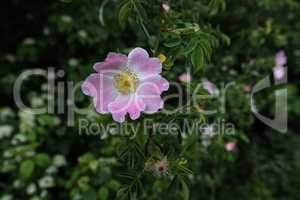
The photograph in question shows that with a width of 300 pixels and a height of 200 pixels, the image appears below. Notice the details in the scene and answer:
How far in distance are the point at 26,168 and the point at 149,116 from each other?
31.5 inches

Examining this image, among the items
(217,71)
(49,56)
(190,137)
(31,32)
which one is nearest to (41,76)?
(49,56)

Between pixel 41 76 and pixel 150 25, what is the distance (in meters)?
1.51

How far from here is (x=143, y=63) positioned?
148 centimetres

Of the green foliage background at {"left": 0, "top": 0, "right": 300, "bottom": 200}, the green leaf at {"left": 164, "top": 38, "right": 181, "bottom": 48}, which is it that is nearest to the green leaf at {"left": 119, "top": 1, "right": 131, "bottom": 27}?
the green foliage background at {"left": 0, "top": 0, "right": 300, "bottom": 200}

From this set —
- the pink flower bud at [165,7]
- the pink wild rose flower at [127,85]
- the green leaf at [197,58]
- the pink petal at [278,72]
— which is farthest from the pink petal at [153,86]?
the pink petal at [278,72]

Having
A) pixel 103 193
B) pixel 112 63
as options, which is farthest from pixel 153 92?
pixel 103 193

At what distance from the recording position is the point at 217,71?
8.48 feet

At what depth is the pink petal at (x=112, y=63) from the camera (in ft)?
4.85

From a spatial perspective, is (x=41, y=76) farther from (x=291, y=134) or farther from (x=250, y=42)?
(x=291, y=134)

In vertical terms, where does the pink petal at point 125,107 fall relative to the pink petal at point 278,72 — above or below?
below

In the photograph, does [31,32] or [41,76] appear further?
[31,32]

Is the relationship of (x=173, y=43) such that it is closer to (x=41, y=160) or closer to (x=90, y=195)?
(x=90, y=195)

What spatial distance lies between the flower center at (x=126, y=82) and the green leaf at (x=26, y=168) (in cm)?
98

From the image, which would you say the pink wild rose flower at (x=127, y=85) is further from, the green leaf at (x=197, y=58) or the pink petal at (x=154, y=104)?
the green leaf at (x=197, y=58)
